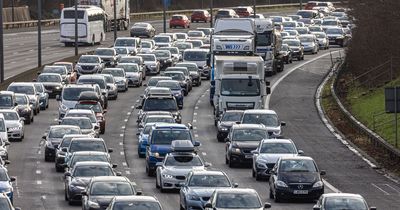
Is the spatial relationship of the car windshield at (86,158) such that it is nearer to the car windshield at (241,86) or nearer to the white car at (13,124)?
the white car at (13,124)

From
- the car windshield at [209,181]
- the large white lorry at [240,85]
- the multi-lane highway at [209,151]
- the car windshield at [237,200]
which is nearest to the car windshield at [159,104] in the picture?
the multi-lane highway at [209,151]

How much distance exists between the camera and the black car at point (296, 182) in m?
45.0

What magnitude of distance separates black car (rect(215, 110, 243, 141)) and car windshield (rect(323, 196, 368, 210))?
86.6ft

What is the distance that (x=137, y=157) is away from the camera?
194 feet

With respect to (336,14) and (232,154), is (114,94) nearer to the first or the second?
(232,154)

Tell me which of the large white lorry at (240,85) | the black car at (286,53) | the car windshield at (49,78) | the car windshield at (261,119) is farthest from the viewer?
the black car at (286,53)

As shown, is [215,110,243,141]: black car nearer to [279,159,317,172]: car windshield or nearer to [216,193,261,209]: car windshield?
[279,159,317,172]: car windshield

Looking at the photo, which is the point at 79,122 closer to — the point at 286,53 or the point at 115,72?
the point at 115,72

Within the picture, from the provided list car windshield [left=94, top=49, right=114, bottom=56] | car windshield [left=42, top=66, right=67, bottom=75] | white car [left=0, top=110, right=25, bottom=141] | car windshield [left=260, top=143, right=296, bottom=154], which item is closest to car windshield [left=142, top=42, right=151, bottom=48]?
car windshield [left=94, top=49, right=114, bottom=56]

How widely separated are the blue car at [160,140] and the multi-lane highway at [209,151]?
655mm

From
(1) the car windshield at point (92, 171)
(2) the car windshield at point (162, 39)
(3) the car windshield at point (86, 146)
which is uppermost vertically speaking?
(1) the car windshield at point (92, 171)

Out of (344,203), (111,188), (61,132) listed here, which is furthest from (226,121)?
(344,203)

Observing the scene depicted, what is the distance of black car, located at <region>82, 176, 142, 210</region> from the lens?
39156mm

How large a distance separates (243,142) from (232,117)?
9.14m
